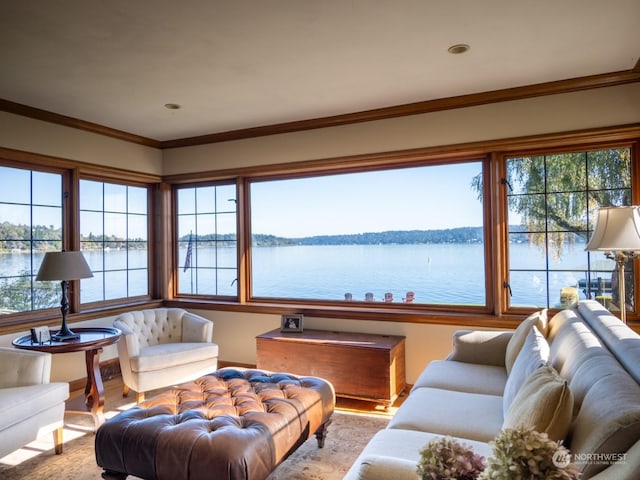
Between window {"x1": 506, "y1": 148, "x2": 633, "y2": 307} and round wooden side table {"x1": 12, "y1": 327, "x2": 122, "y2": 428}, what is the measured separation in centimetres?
343

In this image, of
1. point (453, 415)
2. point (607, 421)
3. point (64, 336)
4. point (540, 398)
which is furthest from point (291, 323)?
point (607, 421)

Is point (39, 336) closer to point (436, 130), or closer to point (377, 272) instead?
point (377, 272)

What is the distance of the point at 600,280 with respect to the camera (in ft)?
11.1

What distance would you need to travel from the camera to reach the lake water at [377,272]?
3.54 meters

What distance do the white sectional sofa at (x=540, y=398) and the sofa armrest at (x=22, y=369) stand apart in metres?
2.24

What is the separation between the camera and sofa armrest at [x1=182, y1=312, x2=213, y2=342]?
4.08 meters

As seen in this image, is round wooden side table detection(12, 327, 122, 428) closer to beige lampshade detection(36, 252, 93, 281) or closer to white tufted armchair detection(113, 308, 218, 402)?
white tufted armchair detection(113, 308, 218, 402)

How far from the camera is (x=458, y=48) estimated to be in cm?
269

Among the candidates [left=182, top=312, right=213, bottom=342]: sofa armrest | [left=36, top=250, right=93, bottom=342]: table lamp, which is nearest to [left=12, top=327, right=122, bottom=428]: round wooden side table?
[left=36, top=250, right=93, bottom=342]: table lamp

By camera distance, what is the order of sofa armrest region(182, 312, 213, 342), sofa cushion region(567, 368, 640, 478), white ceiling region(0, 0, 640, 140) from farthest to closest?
sofa armrest region(182, 312, 213, 342) → white ceiling region(0, 0, 640, 140) → sofa cushion region(567, 368, 640, 478)

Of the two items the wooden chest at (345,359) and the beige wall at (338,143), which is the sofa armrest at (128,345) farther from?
the wooden chest at (345,359)

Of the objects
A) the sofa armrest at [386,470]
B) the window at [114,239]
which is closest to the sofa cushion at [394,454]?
the sofa armrest at [386,470]

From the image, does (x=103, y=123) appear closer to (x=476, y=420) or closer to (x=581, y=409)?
(x=476, y=420)

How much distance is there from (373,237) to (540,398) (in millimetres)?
3044
